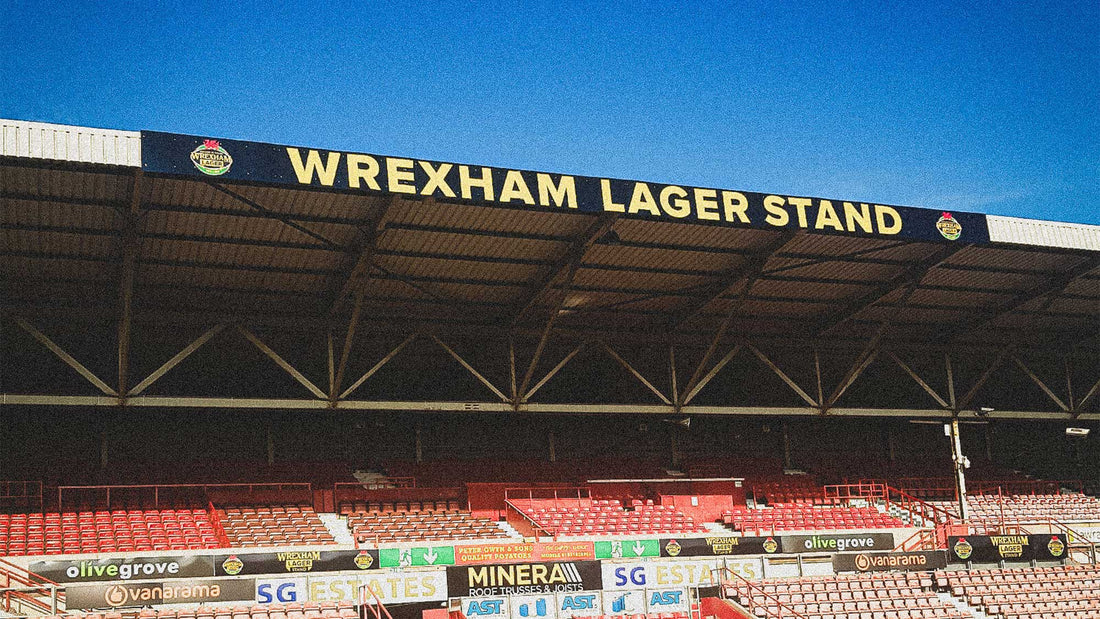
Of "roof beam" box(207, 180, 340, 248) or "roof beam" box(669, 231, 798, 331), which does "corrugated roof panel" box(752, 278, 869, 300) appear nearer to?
"roof beam" box(669, 231, 798, 331)

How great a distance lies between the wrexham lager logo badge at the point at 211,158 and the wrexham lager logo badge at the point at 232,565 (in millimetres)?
8513

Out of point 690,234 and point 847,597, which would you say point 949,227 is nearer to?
point 690,234

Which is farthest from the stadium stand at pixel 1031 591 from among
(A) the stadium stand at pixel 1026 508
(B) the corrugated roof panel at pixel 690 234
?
(B) the corrugated roof panel at pixel 690 234

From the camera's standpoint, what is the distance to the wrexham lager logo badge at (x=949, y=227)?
27297 mm

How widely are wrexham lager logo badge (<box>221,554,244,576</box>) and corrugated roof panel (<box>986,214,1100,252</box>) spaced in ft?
67.9

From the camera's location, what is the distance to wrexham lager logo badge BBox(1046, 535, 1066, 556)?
3031 centimetres

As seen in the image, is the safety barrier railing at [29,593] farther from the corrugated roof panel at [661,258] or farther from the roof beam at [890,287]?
the roof beam at [890,287]

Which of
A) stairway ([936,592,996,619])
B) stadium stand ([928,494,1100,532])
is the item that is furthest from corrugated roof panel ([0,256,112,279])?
stadium stand ([928,494,1100,532])

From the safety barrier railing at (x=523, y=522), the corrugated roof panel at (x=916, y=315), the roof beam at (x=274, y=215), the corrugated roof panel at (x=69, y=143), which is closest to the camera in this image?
the corrugated roof panel at (x=69, y=143)

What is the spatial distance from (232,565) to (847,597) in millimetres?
14682

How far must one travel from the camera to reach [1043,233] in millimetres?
28766

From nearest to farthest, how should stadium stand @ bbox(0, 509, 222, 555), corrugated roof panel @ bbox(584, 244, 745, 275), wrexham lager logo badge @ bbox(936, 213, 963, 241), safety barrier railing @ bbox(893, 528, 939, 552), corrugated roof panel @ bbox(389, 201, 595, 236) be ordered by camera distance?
stadium stand @ bbox(0, 509, 222, 555) < corrugated roof panel @ bbox(389, 201, 595, 236) < wrexham lager logo badge @ bbox(936, 213, 963, 241) < corrugated roof panel @ bbox(584, 244, 745, 275) < safety barrier railing @ bbox(893, 528, 939, 552)

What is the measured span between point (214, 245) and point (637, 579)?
13125 millimetres

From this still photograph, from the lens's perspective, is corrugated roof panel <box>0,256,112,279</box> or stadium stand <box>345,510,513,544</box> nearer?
corrugated roof panel <box>0,256,112,279</box>
